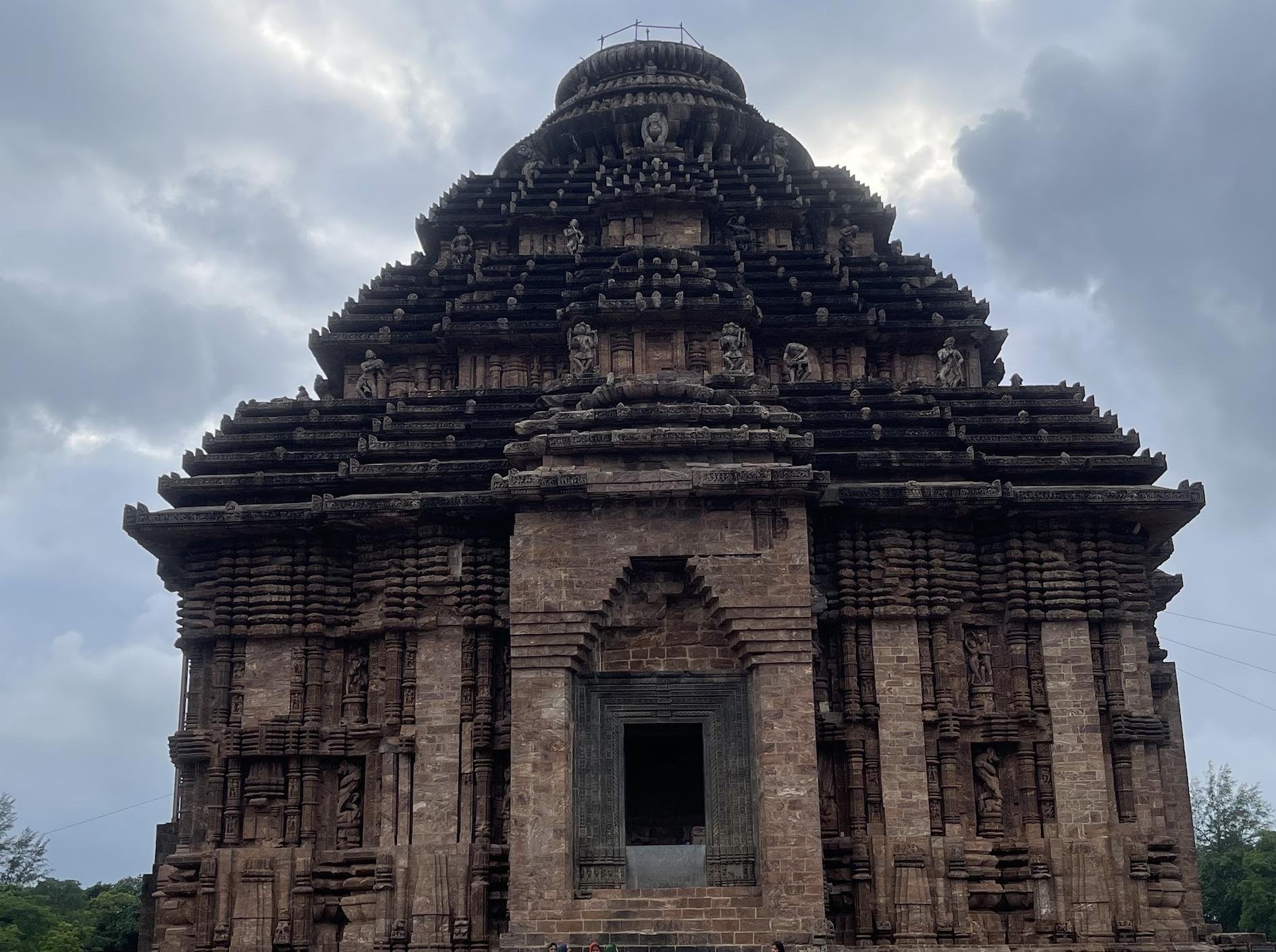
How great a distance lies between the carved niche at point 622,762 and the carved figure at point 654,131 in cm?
1585

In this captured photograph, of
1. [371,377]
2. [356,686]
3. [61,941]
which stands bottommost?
[61,941]

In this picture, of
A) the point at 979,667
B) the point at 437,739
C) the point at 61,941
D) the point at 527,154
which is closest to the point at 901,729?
the point at 979,667

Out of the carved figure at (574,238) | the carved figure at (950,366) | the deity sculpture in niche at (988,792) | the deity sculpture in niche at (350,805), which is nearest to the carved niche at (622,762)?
the deity sculpture in niche at (350,805)

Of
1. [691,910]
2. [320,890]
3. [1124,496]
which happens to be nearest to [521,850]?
[691,910]

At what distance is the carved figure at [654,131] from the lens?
3167cm

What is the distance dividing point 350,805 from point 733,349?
9.35 metres

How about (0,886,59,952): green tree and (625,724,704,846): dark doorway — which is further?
(0,886,59,952): green tree

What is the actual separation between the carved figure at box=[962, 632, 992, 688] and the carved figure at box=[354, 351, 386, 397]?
11331mm

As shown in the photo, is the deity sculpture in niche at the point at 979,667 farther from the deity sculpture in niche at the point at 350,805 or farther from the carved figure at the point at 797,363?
the deity sculpture in niche at the point at 350,805

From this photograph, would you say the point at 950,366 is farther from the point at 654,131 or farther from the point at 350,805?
the point at 350,805

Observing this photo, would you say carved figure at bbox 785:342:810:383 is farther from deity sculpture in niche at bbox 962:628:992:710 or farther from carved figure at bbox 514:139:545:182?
Result: carved figure at bbox 514:139:545:182

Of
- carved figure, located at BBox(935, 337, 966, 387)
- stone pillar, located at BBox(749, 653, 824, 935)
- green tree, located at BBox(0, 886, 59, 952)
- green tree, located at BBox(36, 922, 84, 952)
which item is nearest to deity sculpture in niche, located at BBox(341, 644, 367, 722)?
stone pillar, located at BBox(749, 653, 824, 935)

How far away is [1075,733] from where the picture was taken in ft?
65.9

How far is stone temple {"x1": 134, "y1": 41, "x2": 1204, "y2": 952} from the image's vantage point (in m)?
18.8
